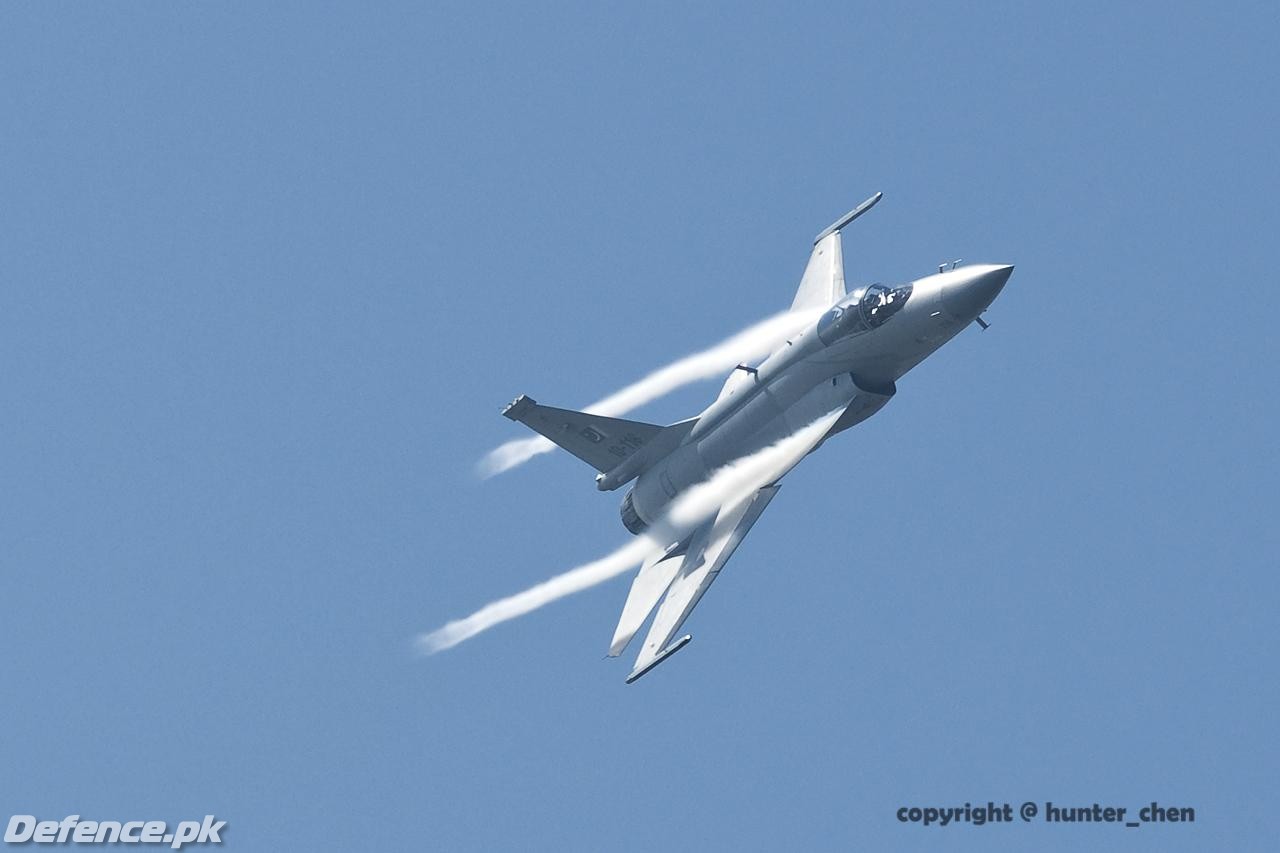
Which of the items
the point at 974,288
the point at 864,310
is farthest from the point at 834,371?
the point at 974,288

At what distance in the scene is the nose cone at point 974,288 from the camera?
46.3 m

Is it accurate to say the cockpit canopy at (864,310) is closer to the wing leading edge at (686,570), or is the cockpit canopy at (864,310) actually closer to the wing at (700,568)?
the wing leading edge at (686,570)

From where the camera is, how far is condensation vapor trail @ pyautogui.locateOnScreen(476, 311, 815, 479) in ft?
169

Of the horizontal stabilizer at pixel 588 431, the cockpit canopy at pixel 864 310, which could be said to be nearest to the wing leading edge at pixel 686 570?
the cockpit canopy at pixel 864 310

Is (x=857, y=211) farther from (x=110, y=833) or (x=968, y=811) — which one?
(x=110, y=833)

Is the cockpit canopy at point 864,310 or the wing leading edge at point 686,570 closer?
the cockpit canopy at point 864,310

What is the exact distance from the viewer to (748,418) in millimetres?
49344

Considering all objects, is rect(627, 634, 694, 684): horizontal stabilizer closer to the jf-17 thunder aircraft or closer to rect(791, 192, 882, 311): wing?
the jf-17 thunder aircraft

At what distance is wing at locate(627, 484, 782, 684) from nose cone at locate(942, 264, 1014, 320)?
19.9 feet

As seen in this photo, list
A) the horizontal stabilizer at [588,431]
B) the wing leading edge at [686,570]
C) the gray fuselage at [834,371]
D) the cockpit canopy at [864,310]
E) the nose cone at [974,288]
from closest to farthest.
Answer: the nose cone at [974,288]
the gray fuselage at [834,371]
the cockpit canopy at [864,310]
the wing leading edge at [686,570]
the horizontal stabilizer at [588,431]

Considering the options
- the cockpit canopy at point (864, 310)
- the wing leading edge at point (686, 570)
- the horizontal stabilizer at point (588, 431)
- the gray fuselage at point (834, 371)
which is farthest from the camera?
the horizontal stabilizer at point (588, 431)

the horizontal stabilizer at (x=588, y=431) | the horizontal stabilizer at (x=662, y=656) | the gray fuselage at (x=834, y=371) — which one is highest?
the horizontal stabilizer at (x=588, y=431)

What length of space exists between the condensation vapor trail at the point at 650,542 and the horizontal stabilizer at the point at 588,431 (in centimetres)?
187

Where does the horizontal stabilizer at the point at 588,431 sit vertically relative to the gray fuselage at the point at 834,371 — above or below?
above
